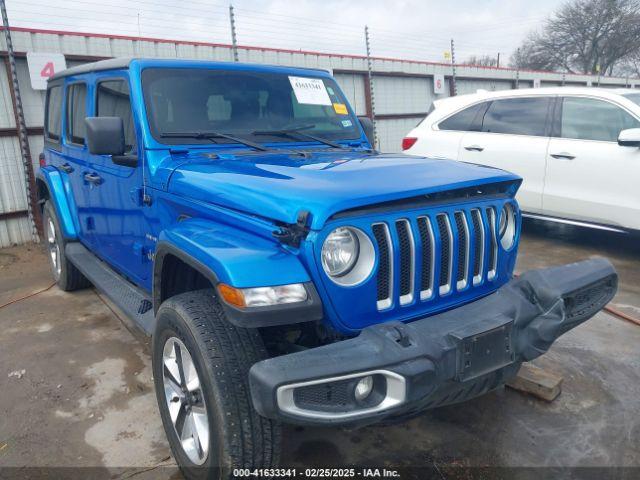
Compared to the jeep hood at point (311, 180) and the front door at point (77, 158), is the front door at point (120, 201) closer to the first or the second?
the front door at point (77, 158)

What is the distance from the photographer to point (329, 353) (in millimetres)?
1770

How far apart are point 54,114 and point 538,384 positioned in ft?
15.3

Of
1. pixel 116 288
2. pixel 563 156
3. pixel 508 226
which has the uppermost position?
pixel 563 156

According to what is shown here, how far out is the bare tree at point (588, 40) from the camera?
3497 centimetres

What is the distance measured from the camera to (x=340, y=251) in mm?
2018

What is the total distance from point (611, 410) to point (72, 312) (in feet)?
13.7

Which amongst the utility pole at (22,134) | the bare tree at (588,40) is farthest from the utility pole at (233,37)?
the bare tree at (588,40)

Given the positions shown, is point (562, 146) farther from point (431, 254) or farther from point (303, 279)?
point (303, 279)

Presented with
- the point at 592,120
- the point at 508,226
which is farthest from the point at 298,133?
the point at 592,120

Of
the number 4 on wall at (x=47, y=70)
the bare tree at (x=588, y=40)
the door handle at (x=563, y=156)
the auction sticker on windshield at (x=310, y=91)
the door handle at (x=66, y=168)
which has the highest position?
the bare tree at (x=588, y=40)

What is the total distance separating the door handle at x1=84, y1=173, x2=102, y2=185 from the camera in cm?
364

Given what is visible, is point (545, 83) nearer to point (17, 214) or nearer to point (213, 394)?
point (17, 214)

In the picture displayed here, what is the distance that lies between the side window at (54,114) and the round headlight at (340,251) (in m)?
3.66

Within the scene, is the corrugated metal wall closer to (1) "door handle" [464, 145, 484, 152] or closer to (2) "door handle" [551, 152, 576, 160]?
(1) "door handle" [464, 145, 484, 152]
